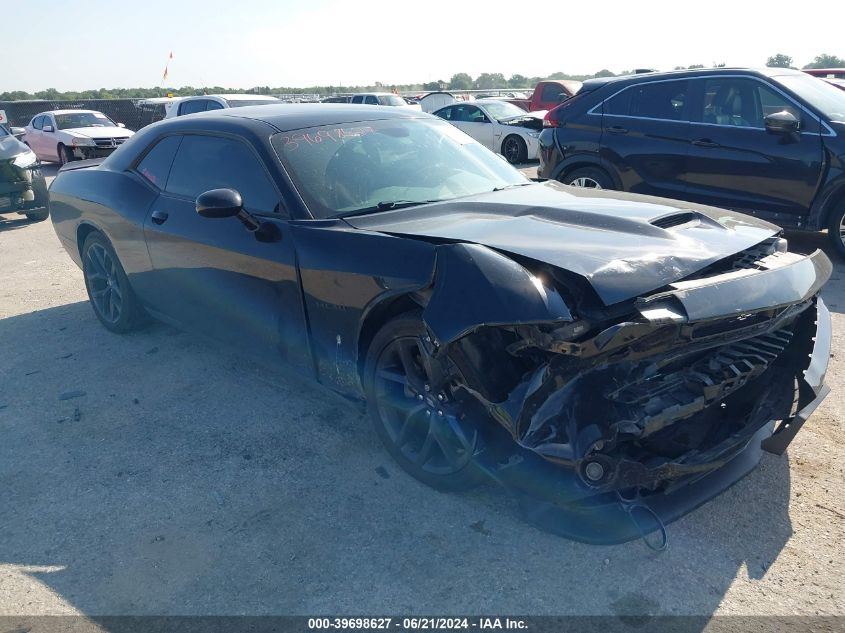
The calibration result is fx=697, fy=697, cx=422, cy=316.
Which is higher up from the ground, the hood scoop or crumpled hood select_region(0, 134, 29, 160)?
the hood scoop

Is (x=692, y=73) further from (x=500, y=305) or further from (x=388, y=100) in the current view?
(x=388, y=100)

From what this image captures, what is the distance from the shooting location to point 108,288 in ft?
17.7

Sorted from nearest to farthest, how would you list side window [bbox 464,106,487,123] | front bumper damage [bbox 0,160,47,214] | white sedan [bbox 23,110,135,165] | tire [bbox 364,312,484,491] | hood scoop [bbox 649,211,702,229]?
tire [bbox 364,312,484,491]
hood scoop [bbox 649,211,702,229]
front bumper damage [bbox 0,160,47,214]
side window [bbox 464,106,487,123]
white sedan [bbox 23,110,135,165]

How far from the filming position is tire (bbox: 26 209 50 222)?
1073 centimetres

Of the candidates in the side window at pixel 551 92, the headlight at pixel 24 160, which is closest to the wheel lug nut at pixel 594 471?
the headlight at pixel 24 160

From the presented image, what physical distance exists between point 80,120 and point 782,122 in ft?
55.1

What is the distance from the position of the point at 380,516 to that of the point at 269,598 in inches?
24.3

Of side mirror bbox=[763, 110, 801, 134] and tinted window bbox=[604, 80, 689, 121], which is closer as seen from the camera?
side mirror bbox=[763, 110, 801, 134]

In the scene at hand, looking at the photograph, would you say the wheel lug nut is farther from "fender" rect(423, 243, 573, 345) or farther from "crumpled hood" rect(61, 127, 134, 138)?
"crumpled hood" rect(61, 127, 134, 138)

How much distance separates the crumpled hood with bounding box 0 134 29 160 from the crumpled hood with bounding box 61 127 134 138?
6.14 meters

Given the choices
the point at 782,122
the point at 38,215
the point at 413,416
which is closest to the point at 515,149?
the point at 782,122

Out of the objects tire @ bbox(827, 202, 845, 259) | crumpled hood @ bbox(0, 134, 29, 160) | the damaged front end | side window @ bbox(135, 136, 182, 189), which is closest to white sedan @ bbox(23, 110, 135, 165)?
crumpled hood @ bbox(0, 134, 29, 160)

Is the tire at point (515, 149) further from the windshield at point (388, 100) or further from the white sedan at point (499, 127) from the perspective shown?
the windshield at point (388, 100)

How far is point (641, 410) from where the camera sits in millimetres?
2494
